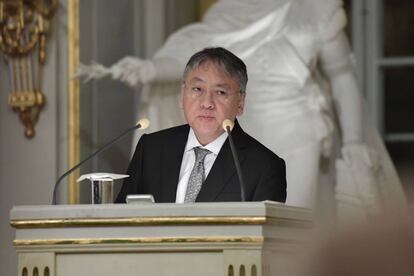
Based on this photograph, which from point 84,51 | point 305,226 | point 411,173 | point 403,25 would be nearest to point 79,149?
point 84,51

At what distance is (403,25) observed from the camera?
673 cm

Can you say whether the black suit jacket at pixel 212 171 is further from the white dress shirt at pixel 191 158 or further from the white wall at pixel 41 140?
the white wall at pixel 41 140

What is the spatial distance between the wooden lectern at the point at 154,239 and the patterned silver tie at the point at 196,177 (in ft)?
1.72

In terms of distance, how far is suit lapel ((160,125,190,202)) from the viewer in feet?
9.41

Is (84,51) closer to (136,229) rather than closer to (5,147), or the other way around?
(5,147)

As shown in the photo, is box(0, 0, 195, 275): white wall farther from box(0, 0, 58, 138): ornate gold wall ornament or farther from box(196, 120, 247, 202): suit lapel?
box(196, 120, 247, 202): suit lapel

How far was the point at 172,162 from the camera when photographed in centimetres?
295

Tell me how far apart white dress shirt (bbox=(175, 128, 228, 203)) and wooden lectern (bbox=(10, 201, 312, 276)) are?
0.57m

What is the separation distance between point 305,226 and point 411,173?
1.51 metres

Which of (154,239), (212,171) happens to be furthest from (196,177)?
(154,239)

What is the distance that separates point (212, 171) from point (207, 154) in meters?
0.14

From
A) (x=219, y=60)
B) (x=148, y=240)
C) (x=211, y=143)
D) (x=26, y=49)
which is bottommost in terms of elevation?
(x=148, y=240)

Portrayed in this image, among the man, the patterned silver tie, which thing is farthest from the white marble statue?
the patterned silver tie

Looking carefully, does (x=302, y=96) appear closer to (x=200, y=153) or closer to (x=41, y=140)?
(x=41, y=140)
